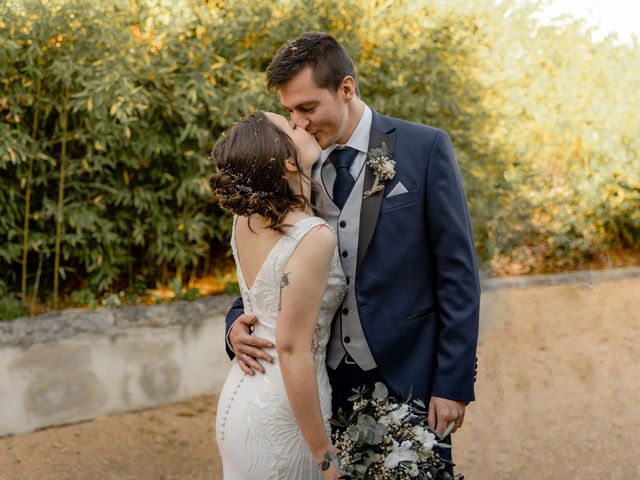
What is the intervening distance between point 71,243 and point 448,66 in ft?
9.84

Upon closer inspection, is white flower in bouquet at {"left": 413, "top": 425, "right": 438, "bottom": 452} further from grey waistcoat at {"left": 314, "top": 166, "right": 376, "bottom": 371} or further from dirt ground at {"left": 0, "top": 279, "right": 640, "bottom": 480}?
Answer: dirt ground at {"left": 0, "top": 279, "right": 640, "bottom": 480}

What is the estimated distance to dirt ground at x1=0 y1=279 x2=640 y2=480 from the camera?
13.5 feet

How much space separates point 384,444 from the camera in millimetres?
1981

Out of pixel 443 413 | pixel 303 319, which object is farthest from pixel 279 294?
pixel 443 413

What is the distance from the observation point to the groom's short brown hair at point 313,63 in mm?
2209

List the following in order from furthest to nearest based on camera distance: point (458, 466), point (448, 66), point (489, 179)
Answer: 1. point (489, 179)
2. point (448, 66)
3. point (458, 466)

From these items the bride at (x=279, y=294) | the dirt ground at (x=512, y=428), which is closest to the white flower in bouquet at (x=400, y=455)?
the bride at (x=279, y=294)

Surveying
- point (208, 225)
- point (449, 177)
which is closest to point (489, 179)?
point (208, 225)

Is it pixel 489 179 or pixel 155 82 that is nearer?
pixel 155 82

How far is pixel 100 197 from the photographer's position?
4.73m

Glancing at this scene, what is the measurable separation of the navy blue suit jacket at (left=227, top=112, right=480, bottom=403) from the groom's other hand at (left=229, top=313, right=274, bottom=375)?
30 centimetres

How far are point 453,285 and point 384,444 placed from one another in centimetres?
48

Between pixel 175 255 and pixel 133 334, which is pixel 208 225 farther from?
→ pixel 133 334

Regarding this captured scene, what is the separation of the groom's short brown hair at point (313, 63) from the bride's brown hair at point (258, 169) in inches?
8.7
